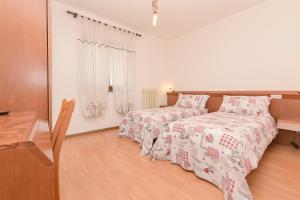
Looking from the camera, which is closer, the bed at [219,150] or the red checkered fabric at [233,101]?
the bed at [219,150]

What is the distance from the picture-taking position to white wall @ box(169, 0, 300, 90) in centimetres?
255

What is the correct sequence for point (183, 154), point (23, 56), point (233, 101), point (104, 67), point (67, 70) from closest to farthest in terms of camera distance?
1. point (23, 56)
2. point (183, 154)
3. point (233, 101)
4. point (67, 70)
5. point (104, 67)

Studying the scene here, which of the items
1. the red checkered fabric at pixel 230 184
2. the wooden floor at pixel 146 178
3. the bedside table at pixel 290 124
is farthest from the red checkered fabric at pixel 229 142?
the bedside table at pixel 290 124

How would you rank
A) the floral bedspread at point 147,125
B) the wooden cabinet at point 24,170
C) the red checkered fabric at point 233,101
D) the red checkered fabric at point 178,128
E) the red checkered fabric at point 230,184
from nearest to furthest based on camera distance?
the wooden cabinet at point 24,170
the red checkered fabric at point 230,184
the red checkered fabric at point 178,128
the floral bedspread at point 147,125
the red checkered fabric at point 233,101

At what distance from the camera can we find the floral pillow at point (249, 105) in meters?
2.49

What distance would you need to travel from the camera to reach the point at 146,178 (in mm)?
1667

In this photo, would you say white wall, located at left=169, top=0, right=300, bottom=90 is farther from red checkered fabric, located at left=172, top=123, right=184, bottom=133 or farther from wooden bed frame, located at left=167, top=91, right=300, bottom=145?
red checkered fabric, located at left=172, top=123, right=184, bottom=133

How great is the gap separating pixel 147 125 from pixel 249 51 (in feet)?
8.04

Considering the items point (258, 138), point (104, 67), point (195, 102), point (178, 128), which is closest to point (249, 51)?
point (195, 102)

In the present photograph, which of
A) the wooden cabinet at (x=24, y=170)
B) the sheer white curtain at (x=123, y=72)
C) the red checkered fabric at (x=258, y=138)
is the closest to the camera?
the wooden cabinet at (x=24, y=170)

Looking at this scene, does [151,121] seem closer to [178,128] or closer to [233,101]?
[178,128]

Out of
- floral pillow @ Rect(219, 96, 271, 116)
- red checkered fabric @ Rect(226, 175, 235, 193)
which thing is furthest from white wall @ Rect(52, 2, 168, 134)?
red checkered fabric @ Rect(226, 175, 235, 193)

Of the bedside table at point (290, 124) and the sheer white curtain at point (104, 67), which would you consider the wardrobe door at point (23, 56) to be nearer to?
the sheer white curtain at point (104, 67)

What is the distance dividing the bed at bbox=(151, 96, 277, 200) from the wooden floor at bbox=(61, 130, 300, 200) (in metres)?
0.13
